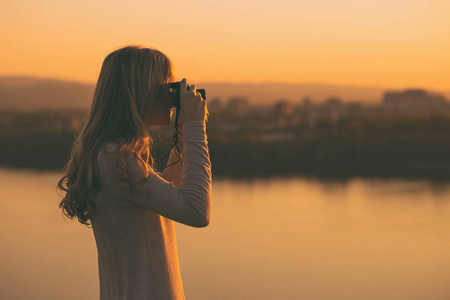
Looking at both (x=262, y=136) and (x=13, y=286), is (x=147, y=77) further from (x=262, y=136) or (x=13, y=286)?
(x=262, y=136)

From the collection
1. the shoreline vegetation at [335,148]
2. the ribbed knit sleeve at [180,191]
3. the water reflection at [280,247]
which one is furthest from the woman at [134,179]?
the shoreline vegetation at [335,148]

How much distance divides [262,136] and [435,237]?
5.87 metres

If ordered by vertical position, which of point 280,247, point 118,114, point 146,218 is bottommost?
point 280,247

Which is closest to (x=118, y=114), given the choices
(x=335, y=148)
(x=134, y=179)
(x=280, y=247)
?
(x=134, y=179)

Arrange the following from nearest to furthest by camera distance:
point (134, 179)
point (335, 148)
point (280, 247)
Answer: point (134, 179) → point (280, 247) → point (335, 148)

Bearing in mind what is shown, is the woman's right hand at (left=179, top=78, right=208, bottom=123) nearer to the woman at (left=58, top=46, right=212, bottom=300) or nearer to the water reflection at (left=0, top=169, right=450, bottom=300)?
the woman at (left=58, top=46, right=212, bottom=300)

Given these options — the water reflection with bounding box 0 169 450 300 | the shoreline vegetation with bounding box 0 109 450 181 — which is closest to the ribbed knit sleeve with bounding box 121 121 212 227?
the water reflection with bounding box 0 169 450 300

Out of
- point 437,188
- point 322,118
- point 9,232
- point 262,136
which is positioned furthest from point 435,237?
point 322,118

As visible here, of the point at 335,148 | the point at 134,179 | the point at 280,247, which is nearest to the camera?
the point at 134,179

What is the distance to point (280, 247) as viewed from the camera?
5406 mm

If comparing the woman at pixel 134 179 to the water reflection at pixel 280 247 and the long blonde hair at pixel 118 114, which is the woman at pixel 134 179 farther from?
the water reflection at pixel 280 247

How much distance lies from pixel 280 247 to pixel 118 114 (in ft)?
15.9

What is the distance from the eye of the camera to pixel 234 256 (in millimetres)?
5016

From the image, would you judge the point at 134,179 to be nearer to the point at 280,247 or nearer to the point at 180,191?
the point at 180,191
